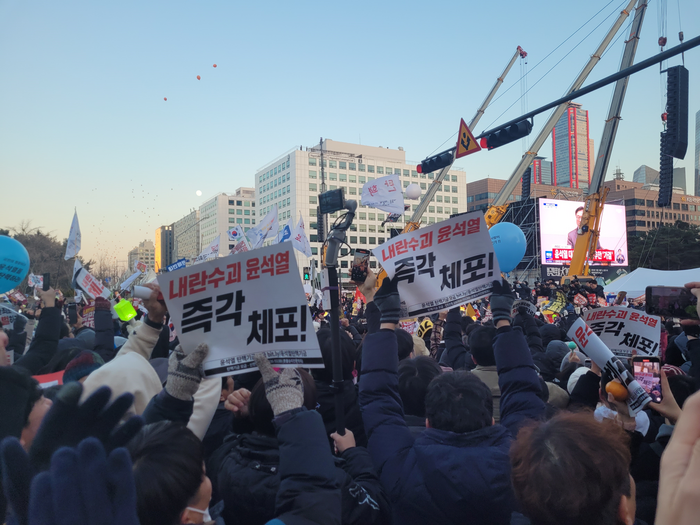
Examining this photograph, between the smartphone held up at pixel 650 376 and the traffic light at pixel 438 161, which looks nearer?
the smartphone held up at pixel 650 376

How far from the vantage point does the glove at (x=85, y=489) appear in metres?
1.08

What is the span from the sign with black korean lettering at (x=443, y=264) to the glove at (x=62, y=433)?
2.29 meters

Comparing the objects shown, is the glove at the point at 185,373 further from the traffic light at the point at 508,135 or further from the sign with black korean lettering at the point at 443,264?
the traffic light at the point at 508,135

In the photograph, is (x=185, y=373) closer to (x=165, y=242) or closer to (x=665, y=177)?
(x=665, y=177)

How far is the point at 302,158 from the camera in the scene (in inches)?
3590

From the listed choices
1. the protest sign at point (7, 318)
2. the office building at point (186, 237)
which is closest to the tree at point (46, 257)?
the protest sign at point (7, 318)

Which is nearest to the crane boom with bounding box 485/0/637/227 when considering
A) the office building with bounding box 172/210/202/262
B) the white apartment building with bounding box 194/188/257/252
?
the white apartment building with bounding box 194/188/257/252

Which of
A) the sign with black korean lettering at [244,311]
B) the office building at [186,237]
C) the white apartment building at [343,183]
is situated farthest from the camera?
the office building at [186,237]

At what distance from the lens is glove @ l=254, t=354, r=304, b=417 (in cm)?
174

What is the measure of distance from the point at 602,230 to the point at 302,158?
5892cm

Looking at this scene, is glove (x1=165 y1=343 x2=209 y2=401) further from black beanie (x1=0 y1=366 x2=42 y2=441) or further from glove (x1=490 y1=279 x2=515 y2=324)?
glove (x1=490 y1=279 x2=515 y2=324)

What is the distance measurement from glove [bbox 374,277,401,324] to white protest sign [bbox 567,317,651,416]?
1013mm

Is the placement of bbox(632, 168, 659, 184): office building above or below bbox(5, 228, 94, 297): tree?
above

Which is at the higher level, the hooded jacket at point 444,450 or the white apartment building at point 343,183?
the white apartment building at point 343,183
